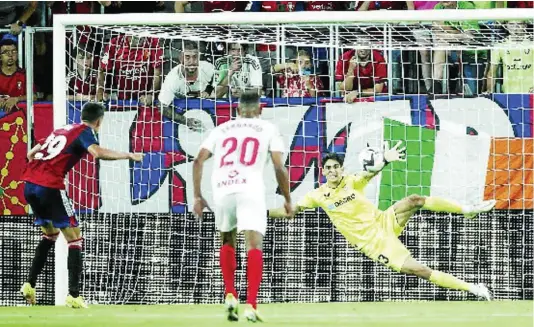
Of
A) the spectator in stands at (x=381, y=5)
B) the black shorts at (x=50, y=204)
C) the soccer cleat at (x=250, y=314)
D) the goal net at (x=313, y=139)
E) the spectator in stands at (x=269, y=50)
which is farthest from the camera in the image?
the spectator in stands at (x=381, y=5)

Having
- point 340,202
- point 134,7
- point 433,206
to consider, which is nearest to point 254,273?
point 340,202

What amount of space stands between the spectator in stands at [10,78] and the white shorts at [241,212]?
458 centimetres

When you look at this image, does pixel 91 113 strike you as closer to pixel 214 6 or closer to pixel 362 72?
pixel 362 72

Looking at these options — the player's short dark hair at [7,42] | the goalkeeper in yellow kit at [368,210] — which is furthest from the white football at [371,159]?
the player's short dark hair at [7,42]

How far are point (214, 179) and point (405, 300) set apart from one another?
4694 mm

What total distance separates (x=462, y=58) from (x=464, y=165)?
1235mm

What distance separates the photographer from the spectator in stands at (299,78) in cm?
1425

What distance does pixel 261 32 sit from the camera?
48.0 feet

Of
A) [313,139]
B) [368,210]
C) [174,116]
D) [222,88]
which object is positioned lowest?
[368,210]

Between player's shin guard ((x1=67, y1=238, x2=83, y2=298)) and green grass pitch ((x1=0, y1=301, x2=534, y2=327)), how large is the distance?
0.63 feet

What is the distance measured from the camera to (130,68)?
47.3 ft

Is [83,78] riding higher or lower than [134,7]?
lower

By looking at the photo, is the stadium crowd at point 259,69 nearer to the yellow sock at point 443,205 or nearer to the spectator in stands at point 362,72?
the spectator in stands at point 362,72

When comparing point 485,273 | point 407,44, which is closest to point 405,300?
point 485,273
